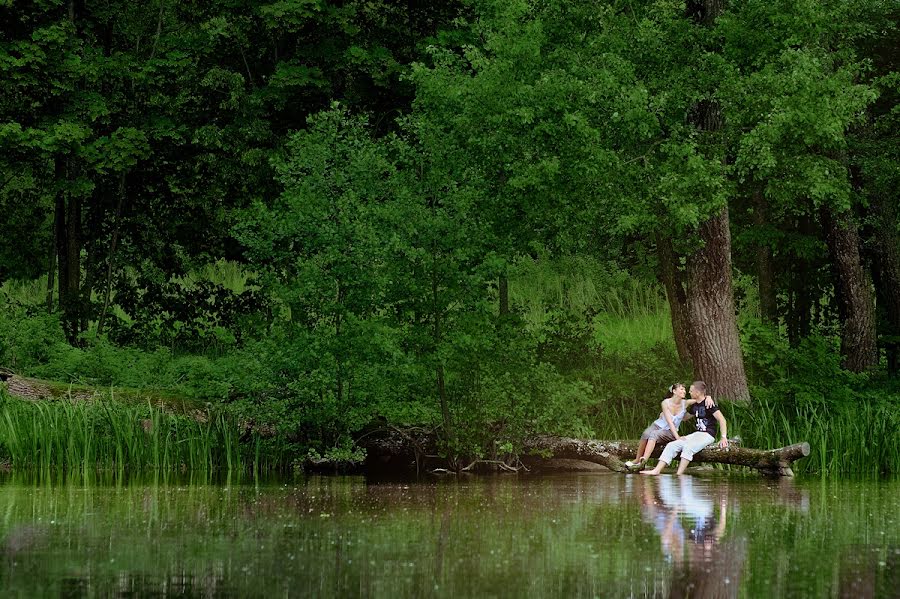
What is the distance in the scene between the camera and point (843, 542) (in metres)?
12.6

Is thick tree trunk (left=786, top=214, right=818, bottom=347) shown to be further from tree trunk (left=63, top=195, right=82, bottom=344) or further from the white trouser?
tree trunk (left=63, top=195, right=82, bottom=344)

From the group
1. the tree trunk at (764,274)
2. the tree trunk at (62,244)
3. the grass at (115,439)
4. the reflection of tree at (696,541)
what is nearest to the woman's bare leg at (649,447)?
the reflection of tree at (696,541)

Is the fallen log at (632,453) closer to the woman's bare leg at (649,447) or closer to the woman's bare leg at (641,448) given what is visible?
the woman's bare leg at (641,448)

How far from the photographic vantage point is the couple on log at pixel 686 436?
2088cm

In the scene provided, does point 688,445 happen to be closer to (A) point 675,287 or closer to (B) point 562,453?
(B) point 562,453

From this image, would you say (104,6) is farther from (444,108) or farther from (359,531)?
(359,531)

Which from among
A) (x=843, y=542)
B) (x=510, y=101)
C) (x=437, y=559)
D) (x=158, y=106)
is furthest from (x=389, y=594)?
(x=158, y=106)

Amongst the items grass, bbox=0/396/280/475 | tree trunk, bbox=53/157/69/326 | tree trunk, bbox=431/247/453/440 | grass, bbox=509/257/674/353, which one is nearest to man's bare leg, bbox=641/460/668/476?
tree trunk, bbox=431/247/453/440

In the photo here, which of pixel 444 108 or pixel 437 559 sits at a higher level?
pixel 444 108

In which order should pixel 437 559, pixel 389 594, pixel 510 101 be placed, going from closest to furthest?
pixel 389 594, pixel 437 559, pixel 510 101

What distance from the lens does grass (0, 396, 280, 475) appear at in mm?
21031

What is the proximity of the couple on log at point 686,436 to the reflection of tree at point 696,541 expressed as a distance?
206 centimetres

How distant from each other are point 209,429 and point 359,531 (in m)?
9.26

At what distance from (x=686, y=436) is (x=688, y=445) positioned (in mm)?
197
